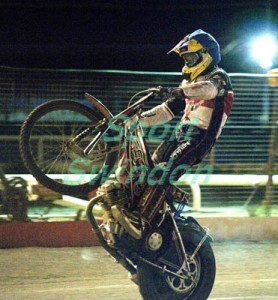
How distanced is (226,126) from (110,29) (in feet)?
50.6

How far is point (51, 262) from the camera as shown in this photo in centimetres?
698

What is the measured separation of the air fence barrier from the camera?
305 inches

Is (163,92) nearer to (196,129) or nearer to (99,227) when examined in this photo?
(196,129)

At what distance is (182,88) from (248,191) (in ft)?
13.1

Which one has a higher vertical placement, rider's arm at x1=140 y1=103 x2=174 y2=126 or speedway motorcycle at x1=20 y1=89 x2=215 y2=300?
rider's arm at x1=140 y1=103 x2=174 y2=126

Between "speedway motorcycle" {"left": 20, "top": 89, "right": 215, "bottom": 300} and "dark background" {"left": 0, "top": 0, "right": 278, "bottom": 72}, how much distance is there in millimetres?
16831

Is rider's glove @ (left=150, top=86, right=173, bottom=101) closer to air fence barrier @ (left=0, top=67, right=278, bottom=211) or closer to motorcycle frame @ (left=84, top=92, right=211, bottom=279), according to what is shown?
motorcycle frame @ (left=84, top=92, right=211, bottom=279)

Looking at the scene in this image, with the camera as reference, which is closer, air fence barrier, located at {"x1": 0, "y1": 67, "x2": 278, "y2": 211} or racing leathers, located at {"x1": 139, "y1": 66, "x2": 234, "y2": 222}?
racing leathers, located at {"x1": 139, "y1": 66, "x2": 234, "y2": 222}

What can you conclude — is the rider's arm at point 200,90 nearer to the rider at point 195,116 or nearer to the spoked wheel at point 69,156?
the rider at point 195,116

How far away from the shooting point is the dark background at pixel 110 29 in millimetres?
22094

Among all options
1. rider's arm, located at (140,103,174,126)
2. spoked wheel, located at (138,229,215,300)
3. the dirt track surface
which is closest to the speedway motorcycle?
spoked wheel, located at (138,229,215,300)

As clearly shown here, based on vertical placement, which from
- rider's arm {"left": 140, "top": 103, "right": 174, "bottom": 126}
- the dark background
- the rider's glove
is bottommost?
rider's arm {"left": 140, "top": 103, "right": 174, "bottom": 126}

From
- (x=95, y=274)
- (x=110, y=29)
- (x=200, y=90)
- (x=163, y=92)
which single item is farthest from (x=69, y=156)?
(x=110, y=29)

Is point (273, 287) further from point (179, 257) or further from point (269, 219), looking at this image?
point (269, 219)
